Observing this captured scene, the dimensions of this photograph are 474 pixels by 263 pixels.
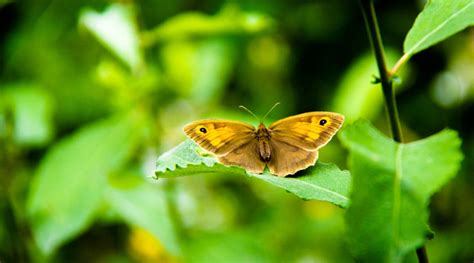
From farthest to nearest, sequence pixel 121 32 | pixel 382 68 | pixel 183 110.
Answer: pixel 183 110 < pixel 121 32 < pixel 382 68

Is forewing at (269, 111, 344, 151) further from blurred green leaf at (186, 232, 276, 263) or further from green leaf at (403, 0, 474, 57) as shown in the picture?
blurred green leaf at (186, 232, 276, 263)

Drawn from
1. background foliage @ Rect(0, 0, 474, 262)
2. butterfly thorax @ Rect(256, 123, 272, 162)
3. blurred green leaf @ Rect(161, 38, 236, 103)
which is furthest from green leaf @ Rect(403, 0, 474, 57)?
blurred green leaf @ Rect(161, 38, 236, 103)

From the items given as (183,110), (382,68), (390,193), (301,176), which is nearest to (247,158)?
(301,176)

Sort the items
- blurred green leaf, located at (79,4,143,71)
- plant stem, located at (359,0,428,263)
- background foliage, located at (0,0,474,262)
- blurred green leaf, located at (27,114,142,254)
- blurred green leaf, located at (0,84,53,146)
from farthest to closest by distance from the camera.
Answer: blurred green leaf, located at (0,84,53,146) → blurred green leaf, located at (79,4,143,71) → background foliage, located at (0,0,474,262) → blurred green leaf, located at (27,114,142,254) → plant stem, located at (359,0,428,263)

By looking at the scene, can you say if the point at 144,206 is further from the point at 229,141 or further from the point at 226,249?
the point at 229,141

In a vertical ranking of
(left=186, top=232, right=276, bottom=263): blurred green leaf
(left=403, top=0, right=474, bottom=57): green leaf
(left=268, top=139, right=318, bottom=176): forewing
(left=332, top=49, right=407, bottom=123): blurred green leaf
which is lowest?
(left=186, top=232, right=276, bottom=263): blurred green leaf

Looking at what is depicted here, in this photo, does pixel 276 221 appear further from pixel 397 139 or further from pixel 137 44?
pixel 397 139
